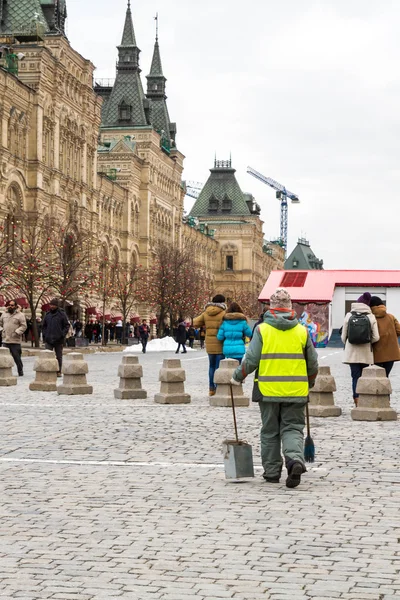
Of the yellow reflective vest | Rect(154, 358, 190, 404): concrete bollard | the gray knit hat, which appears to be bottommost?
Rect(154, 358, 190, 404): concrete bollard

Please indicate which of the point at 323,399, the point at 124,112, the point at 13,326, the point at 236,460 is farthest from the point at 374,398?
the point at 124,112

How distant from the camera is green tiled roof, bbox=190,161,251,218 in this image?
497 feet

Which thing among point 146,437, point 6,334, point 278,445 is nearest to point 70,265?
point 6,334

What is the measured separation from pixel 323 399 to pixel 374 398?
3.43 ft

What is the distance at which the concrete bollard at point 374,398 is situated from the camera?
15648 mm

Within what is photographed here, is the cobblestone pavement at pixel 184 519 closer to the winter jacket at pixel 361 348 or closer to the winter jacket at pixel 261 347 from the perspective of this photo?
the winter jacket at pixel 261 347

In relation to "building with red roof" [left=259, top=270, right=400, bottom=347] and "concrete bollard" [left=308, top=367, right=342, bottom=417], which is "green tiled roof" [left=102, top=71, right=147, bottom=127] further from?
"concrete bollard" [left=308, top=367, right=342, bottom=417]

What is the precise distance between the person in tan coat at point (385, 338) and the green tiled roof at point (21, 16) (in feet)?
166

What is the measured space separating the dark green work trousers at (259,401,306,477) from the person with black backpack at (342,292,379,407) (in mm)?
7263

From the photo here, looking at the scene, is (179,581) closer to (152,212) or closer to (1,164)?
(1,164)

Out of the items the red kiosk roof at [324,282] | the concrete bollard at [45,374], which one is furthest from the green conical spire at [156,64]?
the concrete bollard at [45,374]

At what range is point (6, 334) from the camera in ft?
82.9

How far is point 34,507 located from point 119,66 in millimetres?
93943

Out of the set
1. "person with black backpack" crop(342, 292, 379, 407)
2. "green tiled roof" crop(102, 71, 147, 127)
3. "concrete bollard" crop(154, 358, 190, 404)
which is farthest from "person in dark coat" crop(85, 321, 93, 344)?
"person with black backpack" crop(342, 292, 379, 407)
